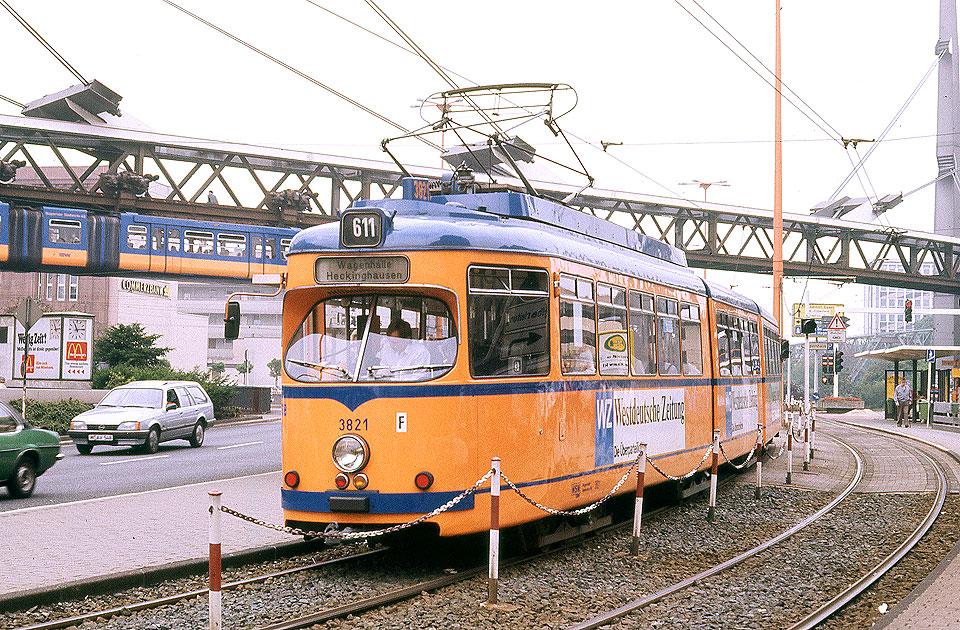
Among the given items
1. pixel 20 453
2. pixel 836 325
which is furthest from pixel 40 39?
pixel 836 325

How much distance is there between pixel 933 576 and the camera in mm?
9492

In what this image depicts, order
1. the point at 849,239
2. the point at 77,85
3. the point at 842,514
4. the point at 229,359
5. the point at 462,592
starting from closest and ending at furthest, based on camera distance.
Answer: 1. the point at 462,592
2. the point at 842,514
3. the point at 77,85
4. the point at 849,239
5. the point at 229,359

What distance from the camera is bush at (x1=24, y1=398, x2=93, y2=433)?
29.2 meters

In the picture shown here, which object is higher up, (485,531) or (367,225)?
(367,225)

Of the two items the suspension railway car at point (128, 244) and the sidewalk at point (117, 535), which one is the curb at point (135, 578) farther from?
the suspension railway car at point (128, 244)

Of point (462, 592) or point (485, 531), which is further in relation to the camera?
point (485, 531)

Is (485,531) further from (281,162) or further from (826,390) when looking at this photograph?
(826,390)

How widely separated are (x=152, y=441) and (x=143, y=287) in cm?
5197

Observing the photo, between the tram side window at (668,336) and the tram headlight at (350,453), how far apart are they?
5.07 metres

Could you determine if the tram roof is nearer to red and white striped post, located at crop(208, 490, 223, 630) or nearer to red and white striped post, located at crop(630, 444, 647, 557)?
red and white striped post, located at crop(630, 444, 647, 557)

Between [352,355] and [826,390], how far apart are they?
133 m

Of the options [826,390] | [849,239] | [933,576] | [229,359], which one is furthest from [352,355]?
[826,390]

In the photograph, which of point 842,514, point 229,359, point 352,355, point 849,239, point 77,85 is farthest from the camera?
point 229,359

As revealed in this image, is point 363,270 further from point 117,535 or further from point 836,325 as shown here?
point 836,325
